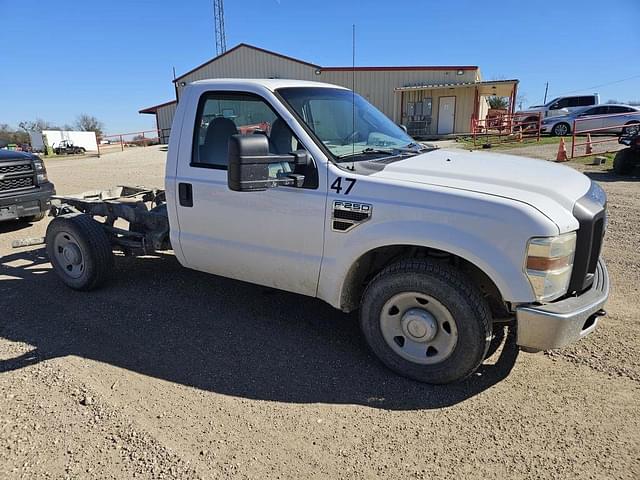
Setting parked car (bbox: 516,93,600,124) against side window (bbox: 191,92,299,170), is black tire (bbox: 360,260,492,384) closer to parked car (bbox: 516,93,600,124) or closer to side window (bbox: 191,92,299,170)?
side window (bbox: 191,92,299,170)

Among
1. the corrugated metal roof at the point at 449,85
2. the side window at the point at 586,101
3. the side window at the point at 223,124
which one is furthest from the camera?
the corrugated metal roof at the point at 449,85

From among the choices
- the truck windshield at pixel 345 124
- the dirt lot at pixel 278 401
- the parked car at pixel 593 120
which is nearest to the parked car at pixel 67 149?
the parked car at pixel 593 120

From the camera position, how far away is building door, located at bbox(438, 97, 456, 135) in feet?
99.6

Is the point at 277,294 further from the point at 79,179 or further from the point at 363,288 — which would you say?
the point at 79,179

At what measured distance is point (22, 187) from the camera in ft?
24.5

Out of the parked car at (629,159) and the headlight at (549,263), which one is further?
the parked car at (629,159)

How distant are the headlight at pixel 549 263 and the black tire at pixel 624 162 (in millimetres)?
9809

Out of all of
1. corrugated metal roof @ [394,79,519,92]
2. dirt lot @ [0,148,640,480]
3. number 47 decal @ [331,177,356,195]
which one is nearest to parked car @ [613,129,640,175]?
dirt lot @ [0,148,640,480]

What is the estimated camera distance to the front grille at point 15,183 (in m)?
7.23

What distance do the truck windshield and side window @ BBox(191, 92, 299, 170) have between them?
265 mm

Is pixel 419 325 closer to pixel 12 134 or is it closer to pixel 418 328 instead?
pixel 418 328

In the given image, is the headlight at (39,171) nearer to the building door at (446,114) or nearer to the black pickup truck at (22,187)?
the black pickup truck at (22,187)

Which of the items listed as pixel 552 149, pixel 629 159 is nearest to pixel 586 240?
pixel 629 159

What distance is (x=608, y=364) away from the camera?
3.31 metres
